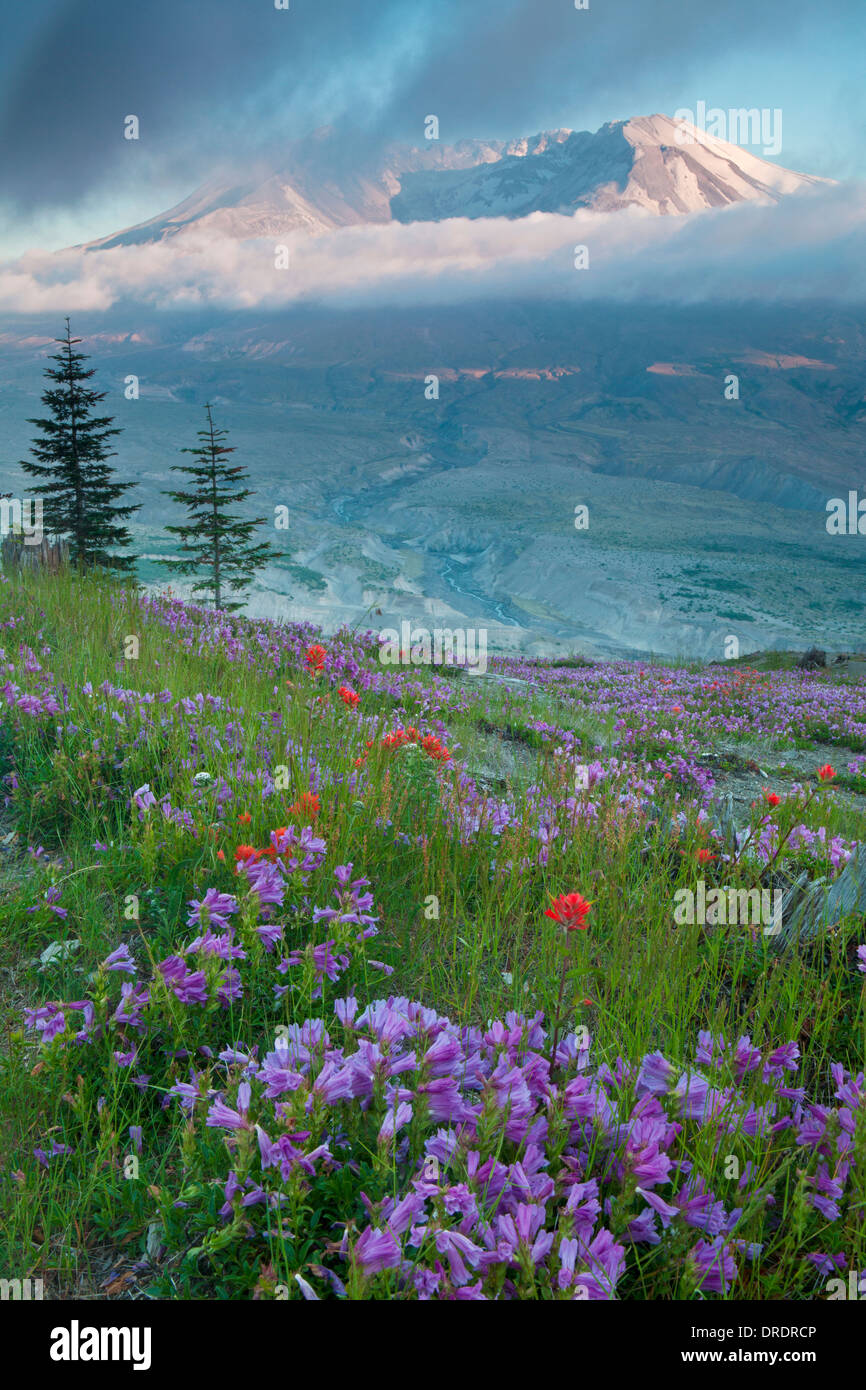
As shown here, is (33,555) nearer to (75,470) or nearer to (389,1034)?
(389,1034)

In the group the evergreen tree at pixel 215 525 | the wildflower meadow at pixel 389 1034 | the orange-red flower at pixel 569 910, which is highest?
the evergreen tree at pixel 215 525

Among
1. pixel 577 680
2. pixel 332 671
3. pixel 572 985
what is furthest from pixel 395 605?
pixel 572 985

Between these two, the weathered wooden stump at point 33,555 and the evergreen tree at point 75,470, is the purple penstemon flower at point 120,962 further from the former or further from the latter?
the evergreen tree at point 75,470

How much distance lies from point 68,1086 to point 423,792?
89.8 inches

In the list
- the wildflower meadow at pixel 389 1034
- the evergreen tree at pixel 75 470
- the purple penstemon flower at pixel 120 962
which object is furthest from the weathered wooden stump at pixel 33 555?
the evergreen tree at pixel 75 470

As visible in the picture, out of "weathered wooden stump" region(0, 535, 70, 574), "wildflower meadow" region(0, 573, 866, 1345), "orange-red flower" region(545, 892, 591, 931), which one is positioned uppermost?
"weathered wooden stump" region(0, 535, 70, 574)

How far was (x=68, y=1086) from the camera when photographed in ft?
6.97

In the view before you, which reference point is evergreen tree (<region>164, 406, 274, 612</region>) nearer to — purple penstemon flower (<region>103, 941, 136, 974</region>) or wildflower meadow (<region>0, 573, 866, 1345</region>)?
wildflower meadow (<region>0, 573, 866, 1345</region>)

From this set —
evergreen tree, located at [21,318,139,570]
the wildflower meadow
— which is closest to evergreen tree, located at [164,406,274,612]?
evergreen tree, located at [21,318,139,570]

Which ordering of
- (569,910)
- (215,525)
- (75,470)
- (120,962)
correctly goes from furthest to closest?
(215,525) < (75,470) < (120,962) < (569,910)

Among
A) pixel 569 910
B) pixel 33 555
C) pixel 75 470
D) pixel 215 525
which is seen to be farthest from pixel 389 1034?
pixel 215 525

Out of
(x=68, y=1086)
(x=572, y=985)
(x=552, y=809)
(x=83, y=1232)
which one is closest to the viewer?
(x=83, y=1232)

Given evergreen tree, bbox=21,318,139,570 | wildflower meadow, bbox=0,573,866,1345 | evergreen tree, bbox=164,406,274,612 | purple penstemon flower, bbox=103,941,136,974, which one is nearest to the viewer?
wildflower meadow, bbox=0,573,866,1345
